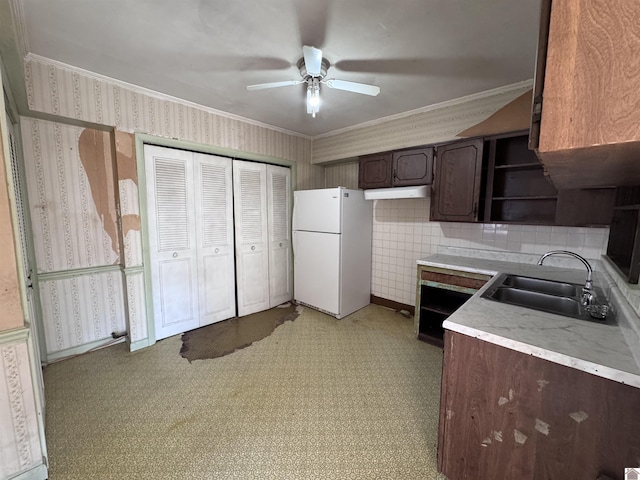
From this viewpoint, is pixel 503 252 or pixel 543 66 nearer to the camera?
pixel 543 66

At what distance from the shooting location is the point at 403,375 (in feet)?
7.16

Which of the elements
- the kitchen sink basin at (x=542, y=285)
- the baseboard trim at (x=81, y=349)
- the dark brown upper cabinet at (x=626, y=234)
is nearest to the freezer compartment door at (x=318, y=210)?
the kitchen sink basin at (x=542, y=285)

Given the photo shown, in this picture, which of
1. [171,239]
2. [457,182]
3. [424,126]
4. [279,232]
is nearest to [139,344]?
[171,239]

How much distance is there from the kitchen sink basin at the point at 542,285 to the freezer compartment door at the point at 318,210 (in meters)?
1.74

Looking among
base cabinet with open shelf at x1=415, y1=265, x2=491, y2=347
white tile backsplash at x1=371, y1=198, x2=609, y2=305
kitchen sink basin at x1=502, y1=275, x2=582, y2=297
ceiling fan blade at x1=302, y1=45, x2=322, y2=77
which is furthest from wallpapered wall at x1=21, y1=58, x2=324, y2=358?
kitchen sink basin at x1=502, y1=275, x2=582, y2=297

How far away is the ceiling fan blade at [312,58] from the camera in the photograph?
151 centimetres

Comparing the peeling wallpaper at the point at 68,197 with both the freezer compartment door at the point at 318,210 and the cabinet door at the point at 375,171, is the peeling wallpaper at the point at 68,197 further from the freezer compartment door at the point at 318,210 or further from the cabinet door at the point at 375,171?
the cabinet door at the point at 375,171

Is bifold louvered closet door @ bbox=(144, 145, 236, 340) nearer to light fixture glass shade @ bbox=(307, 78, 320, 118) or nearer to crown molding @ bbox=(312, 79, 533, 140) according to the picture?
light fixture glass shade @ bbox=(307, 78, 320, 118)

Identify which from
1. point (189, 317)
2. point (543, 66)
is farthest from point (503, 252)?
point (189, 317)

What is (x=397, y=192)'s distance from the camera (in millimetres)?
2969

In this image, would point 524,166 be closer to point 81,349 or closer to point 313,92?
point 313,92

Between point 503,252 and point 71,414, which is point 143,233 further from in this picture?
point 503,252

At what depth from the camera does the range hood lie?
9.23 feet

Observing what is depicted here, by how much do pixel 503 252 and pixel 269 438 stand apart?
2620mm
